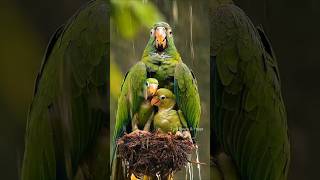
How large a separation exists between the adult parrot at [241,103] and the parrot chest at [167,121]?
0.18 meters

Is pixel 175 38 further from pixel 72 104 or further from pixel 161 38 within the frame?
pixel 72 104

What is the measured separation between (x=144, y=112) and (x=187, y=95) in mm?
220

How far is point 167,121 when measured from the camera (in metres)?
2.33

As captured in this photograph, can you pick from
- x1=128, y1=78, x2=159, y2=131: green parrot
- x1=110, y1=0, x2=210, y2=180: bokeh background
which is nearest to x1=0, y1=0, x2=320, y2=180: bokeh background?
x1=110, y1=0, x2=210, y2=180: bokeh background

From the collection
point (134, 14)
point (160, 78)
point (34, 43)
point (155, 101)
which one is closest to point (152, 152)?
point (155, 101)

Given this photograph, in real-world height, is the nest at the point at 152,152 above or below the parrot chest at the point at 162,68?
below

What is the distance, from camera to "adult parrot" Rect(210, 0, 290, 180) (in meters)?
2.34

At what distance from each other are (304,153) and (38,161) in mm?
1299

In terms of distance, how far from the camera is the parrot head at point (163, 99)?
2.33 metres

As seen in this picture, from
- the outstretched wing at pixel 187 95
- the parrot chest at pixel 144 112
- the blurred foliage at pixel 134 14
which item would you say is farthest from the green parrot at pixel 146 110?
the blurred foliage at pixel 134 14

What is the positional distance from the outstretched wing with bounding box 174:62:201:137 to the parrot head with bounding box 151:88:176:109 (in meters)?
0.03

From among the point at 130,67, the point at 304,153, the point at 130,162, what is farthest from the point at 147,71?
the point at 304,153

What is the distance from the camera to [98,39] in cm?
230

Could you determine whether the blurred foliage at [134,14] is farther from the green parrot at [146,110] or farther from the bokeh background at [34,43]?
the green parrot at [146,110]
